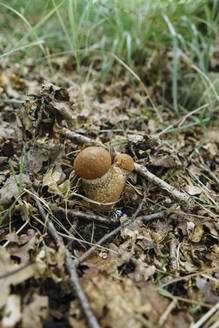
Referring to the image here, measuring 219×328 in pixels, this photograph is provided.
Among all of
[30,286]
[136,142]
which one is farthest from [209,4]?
[30,286]

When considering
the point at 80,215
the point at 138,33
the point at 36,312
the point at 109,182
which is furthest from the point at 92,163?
the point at 138,33

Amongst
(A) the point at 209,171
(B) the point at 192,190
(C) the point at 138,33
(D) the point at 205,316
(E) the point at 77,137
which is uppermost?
(C) the point at 138,33

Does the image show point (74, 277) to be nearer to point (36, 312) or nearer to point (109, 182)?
point (36, 312)

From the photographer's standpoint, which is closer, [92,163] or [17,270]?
[17,270]

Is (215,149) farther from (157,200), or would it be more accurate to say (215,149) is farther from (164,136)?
(157,200)

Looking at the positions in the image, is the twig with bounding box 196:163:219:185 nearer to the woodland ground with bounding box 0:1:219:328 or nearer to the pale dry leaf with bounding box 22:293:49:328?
the woodland ground with bounding box 0:1:219:328

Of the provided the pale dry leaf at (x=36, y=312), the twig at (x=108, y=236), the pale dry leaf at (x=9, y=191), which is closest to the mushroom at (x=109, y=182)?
the twig at (x=108, y=236)
